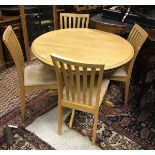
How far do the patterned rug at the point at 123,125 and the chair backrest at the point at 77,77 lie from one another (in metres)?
0.44

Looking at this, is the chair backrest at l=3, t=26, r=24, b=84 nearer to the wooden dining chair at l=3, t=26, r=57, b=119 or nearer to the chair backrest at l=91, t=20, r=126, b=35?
the wooden dining chair at l=3, t=26, r=57, b=119

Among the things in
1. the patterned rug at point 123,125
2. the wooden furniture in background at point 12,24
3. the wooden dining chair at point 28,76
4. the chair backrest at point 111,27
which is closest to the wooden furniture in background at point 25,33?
the wooden furniture in background at point 12,24

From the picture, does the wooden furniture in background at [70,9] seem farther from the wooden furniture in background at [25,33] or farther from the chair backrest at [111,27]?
the chair backrest at [111,27]

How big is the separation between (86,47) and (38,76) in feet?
1.81

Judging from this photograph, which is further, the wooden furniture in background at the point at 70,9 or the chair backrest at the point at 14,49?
the wooden furniture in background at the point at 70,9

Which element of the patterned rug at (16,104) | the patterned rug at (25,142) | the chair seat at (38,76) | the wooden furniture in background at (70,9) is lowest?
the patterned rug at (25,142)

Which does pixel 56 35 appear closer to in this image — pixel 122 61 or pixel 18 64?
pixel 18 64

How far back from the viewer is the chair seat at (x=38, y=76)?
198 centimetres

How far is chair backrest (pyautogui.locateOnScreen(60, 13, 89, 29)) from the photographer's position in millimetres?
2652

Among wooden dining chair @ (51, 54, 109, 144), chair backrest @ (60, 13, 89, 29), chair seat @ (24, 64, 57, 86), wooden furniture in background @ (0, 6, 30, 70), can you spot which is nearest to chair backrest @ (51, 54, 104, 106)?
wooden dining chair @ (51, 54, 109, 144)

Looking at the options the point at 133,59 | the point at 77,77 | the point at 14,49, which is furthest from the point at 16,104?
the point at 133,59

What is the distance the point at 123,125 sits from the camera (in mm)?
2133

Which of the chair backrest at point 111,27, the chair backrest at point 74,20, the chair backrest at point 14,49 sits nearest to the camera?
the chair backrest at point 14,49
